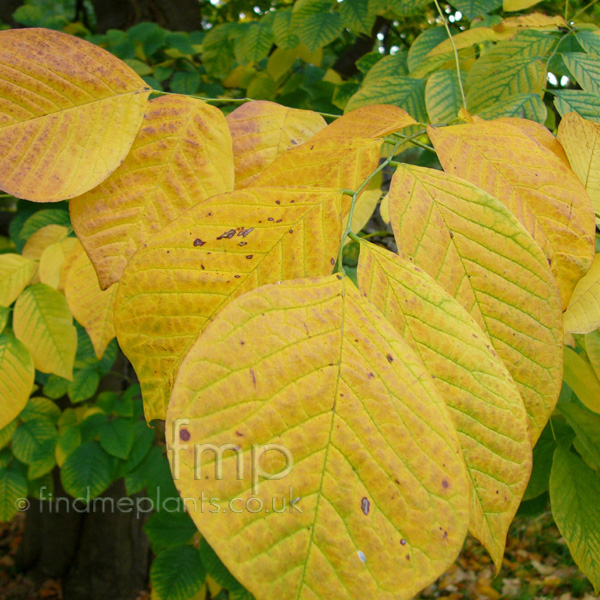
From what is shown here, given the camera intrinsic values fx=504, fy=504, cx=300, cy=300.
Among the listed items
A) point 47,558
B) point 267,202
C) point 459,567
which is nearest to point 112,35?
point 267,202

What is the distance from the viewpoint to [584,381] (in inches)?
20.2

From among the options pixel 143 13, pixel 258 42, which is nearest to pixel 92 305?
pixel 258 42

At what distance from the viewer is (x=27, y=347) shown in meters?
0.72

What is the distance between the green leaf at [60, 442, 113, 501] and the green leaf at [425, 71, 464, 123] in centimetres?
117

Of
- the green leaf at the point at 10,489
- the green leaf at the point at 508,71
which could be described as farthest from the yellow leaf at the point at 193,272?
the green leaf at the point at 10,489

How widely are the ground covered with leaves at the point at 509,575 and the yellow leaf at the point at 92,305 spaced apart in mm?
2386

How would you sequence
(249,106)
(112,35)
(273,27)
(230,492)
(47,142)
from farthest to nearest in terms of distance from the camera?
1. (112,35)
2. (273,27)
3. (249,106)
4. (47,142)
5. (230,492)

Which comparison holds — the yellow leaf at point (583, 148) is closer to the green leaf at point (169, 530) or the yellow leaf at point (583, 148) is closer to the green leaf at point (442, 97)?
the green leaf at point (442, 97)

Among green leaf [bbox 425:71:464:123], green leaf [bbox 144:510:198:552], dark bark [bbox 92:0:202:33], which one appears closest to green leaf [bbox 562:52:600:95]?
green leaf [bbox 425:71:464:123]

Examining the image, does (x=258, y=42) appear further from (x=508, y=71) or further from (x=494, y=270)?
(x=494, y=270)

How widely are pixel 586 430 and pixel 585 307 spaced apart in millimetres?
250

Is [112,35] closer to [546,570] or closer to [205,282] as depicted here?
[205,282]

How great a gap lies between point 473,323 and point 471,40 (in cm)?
68

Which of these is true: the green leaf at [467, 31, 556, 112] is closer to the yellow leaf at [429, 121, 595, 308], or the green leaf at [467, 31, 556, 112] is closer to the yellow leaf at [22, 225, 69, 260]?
the yellow leaf at [429, 121, 595, 308]
